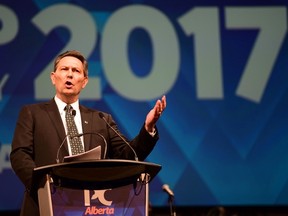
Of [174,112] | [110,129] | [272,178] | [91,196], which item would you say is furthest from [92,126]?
[272,178]

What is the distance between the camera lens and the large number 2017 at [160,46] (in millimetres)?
5195

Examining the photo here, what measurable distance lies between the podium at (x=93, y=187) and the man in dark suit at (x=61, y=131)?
0.68ft

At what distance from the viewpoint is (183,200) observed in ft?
16.8

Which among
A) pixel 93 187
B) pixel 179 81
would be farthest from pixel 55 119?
pixel 179 81

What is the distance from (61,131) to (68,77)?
32 centimetres

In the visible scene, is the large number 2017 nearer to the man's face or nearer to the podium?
the man's face

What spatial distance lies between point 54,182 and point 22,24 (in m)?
3.10

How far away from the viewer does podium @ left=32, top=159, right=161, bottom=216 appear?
2.37 meters

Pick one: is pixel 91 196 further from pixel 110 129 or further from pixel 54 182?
pixel 110 129

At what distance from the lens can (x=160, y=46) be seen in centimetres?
530

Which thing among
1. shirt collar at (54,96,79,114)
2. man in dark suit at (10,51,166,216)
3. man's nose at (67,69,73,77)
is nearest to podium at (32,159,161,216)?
man in dark suit at (10,51,166,216)

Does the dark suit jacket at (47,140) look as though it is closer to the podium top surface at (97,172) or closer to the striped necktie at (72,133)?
the striped necktie at (72,133)

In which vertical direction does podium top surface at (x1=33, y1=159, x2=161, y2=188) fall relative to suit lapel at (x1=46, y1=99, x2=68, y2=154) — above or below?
below

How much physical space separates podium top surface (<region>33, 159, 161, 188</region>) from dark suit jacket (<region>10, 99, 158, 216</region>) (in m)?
0.29
